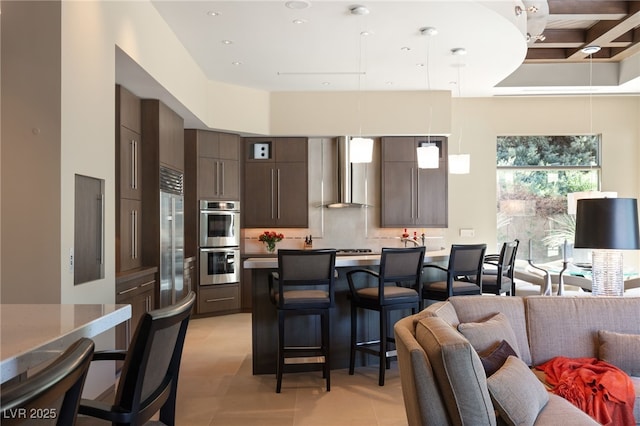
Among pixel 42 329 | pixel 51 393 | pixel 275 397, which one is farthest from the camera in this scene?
pixel 275 397

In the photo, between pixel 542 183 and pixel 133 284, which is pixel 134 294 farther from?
pixel 542 183

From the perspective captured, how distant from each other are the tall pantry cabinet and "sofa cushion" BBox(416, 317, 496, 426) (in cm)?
311

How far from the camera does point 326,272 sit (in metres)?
4.03

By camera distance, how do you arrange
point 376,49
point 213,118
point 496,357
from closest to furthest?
point 496,357, point 376,49, point 213,118

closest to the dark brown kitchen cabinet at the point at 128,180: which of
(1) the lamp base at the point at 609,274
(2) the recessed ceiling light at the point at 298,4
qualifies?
(2) the recessed ceiling light at the point at 298,4

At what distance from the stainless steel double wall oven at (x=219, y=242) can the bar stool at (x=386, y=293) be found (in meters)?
3.32

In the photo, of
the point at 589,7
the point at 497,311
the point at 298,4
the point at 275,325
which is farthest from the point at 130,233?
the point at 589,7

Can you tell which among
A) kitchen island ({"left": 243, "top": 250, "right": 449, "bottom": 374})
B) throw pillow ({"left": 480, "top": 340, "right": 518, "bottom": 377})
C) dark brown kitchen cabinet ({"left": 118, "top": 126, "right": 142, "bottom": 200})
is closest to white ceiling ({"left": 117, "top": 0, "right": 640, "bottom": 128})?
dark brown kitchen cabinet ({"left": 118, "top": 126, "right": 142, "bottom": 200})

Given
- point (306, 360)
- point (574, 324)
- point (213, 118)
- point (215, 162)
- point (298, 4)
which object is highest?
point (298, 4)

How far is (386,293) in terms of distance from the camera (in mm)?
4211

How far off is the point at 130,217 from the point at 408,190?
4.30 metres

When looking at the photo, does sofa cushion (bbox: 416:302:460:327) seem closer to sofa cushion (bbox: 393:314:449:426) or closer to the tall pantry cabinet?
sofa cushion (bbox: 393:314:449:426)

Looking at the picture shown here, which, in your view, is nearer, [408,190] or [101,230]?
[101,230]

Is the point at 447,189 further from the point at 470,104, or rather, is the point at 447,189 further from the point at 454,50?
the point at 454,50
